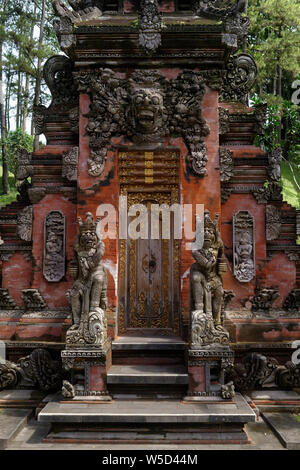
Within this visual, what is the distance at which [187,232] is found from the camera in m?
7.83

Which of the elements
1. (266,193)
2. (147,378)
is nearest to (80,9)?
(266,193)

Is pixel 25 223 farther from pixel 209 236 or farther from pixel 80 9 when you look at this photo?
pixel 80 9

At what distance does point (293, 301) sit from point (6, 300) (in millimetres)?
5513

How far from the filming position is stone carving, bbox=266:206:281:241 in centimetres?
820

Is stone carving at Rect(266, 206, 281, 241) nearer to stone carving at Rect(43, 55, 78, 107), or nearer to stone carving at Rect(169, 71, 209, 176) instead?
stone carving at Rect(169, 71, 209, 176)

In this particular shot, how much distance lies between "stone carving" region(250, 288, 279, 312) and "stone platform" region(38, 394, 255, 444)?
7.74 ft

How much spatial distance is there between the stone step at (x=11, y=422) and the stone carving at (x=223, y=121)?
6168 mm

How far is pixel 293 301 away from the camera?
8.05 m

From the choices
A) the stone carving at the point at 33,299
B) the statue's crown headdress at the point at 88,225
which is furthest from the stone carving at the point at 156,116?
the stone carving at the point at 33,299

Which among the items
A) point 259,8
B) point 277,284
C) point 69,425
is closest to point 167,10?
point 277,284

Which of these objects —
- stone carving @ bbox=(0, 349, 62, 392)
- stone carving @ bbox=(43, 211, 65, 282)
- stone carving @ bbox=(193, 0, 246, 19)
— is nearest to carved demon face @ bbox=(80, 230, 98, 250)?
stone carving @ bbox=(43, 211, 65, 282)

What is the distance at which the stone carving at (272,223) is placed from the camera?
820cm

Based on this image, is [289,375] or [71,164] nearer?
[289,375]

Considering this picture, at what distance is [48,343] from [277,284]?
444cm
